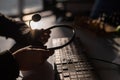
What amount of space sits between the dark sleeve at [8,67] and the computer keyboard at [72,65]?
0.47ft

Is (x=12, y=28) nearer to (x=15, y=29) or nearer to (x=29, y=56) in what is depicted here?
(x=15, y=29)

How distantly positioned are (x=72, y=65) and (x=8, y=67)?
24 centimetres

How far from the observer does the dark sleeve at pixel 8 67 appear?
671 mm

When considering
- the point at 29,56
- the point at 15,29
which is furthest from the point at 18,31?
the point at 29,56

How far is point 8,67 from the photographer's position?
0.67 metres

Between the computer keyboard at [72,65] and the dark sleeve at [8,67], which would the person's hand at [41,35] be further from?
the dark sleeve at [8,67]

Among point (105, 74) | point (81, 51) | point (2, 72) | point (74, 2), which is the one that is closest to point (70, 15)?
point (74, 2)

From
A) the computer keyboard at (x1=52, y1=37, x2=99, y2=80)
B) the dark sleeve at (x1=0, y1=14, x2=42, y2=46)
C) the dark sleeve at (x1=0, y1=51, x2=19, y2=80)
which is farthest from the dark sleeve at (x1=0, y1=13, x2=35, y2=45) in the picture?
the dark sleeve at (x1=0, y1=51, x2=19, y2=80)

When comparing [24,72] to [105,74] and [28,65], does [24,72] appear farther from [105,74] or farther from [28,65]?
[105,74]

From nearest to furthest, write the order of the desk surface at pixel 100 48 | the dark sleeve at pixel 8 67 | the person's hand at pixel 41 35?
the dark sleeve at pixel 8 67 → the desk surface at pixel 100 48 → the person's hand at pixel 41 35

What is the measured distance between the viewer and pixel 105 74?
2.57 ft

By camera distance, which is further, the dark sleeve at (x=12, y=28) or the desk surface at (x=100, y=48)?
the dark sleeve at (x=12, y=28)

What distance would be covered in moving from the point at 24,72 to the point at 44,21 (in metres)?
0.68

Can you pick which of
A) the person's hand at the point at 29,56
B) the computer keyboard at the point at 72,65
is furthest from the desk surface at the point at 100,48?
the person's hand at the point at 29,56
